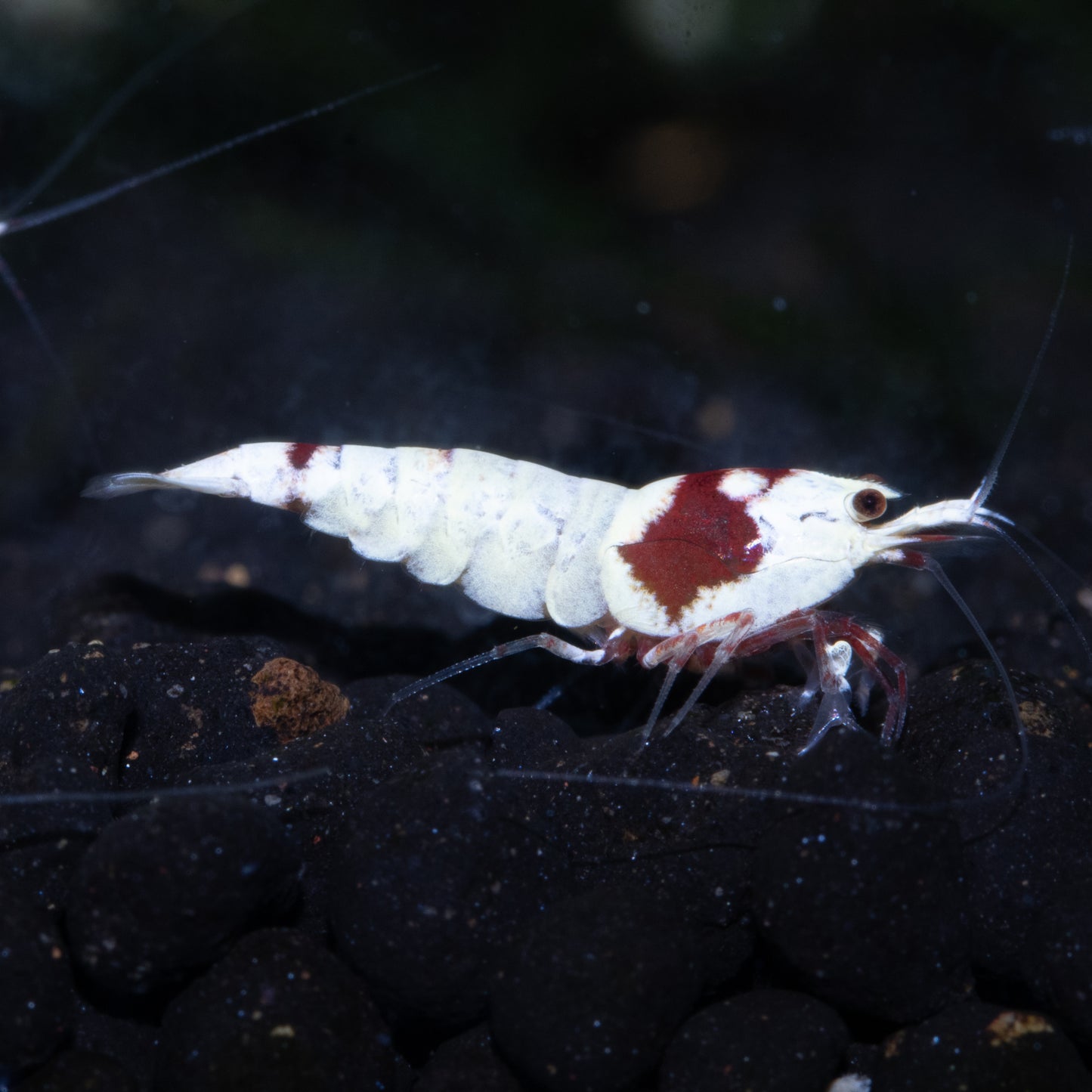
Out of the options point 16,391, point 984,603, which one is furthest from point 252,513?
point 984,603

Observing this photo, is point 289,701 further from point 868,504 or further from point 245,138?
point 245,138

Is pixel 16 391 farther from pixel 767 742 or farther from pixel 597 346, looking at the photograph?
pixel 767 742

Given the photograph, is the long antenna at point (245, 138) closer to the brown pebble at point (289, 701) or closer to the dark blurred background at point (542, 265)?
the dark blurred background at point (542, 265)

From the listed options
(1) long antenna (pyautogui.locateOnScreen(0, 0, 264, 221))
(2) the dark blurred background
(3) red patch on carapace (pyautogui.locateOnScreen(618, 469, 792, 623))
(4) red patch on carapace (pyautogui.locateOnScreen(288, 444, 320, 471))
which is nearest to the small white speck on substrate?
(3) red patch on carapace (pyautogui.locateOnScreen(618, 469, 792, 623))

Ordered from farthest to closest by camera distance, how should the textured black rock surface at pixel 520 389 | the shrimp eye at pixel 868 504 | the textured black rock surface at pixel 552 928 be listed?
the shrimp eye at pixel 868 504, the textured black rock surface at pixel 520 389, the textured black rock surface at pixel 552 928

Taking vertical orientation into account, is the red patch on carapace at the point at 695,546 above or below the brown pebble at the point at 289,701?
above

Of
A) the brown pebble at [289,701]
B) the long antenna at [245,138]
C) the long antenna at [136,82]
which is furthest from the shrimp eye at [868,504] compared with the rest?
the long antenna at [136,82]

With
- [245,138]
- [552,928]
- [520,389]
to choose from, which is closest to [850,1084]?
[552,928]
